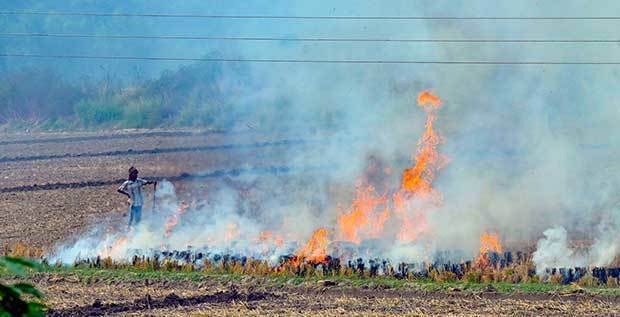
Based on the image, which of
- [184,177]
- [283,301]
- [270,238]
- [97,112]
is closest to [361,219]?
[270,238]

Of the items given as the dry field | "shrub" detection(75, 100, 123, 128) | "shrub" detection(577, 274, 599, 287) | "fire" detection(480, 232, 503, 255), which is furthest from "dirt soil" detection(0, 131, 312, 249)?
"shrub" detection(577, 274, 599, 287)

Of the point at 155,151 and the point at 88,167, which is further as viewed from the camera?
the point at 155,151

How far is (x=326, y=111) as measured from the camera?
3156 centimetres

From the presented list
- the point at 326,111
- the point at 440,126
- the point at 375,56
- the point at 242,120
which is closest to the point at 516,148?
the point at 440,126

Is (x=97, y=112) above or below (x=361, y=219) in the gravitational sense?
above

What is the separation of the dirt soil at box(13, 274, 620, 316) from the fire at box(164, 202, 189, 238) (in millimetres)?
3774

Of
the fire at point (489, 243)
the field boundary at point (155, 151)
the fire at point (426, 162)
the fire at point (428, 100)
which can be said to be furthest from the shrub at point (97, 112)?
the fire at point (489, 243)

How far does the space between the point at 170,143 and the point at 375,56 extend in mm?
8696

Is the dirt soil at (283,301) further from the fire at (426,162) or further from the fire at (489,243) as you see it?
the fire at (426,162)

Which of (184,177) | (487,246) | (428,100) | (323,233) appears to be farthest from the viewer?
(184,177)

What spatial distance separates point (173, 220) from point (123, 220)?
2078mm

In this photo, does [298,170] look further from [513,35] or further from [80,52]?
[80,52]

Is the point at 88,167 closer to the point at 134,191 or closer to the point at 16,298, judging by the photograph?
the point at 134,191

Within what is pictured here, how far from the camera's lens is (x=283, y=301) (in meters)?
13.4
